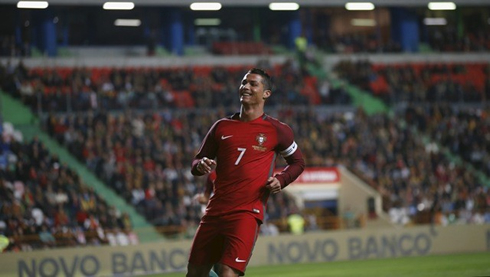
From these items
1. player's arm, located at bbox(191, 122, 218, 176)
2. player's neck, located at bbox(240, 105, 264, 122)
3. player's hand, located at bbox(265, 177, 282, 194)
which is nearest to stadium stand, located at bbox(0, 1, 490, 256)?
player's arm, located at bbox(191, 122, 218, 176)

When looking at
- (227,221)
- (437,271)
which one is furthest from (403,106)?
(227,221)

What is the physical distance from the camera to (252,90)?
8.16 meters

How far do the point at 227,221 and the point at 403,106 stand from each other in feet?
95.1

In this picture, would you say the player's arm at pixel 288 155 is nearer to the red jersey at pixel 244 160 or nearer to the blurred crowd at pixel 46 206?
the red jersey at pixel 244 160

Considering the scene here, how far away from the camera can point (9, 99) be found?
30375mm

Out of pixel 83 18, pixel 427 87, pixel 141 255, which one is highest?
pixel 83 18

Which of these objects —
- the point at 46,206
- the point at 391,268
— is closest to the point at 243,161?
the point at 391,268

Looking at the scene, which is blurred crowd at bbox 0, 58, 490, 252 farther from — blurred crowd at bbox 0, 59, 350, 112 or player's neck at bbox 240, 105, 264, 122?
player's neck at bbox 240, 105, 264, 122

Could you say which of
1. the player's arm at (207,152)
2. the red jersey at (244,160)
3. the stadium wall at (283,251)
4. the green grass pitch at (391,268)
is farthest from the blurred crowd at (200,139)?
the red jersey at (244,160)

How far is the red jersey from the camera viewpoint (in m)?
8.05

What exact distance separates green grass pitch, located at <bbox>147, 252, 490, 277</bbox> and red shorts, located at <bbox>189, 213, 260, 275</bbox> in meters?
8.23

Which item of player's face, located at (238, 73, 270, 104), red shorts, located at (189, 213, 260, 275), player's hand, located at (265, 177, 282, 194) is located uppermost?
player's face, located at (238, 73, 270, 104)

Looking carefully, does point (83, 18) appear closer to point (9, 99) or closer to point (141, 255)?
point (9, 99)

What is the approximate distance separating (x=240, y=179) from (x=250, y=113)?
62 cm
